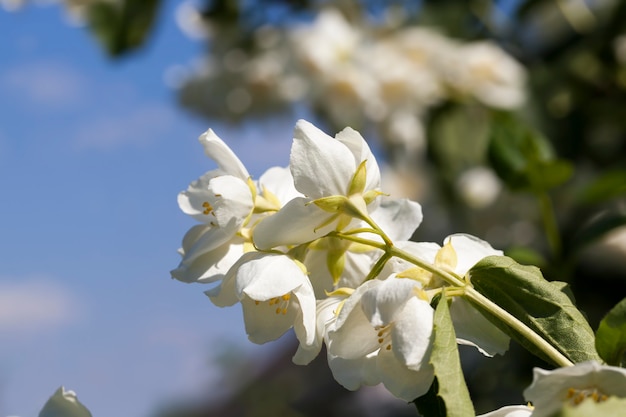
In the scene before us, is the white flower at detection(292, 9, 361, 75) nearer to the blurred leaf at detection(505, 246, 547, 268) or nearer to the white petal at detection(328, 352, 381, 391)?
the blurred leaf at detection(505, 246, 547, 268)

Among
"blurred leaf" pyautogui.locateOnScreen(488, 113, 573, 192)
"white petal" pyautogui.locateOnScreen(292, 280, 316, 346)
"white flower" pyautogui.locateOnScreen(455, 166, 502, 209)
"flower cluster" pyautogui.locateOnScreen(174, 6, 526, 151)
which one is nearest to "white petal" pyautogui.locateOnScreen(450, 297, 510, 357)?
"white petal" pyautogui.locateOnScreen(292, 280, 316, 346)

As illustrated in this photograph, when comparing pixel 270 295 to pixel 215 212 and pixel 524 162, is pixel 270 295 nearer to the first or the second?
pixel 215 212

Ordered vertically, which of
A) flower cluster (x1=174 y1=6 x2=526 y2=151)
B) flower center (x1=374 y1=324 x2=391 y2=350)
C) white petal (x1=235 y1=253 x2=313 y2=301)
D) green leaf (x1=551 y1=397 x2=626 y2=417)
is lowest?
flower cluster (x1=174 y1=6 x2=526 y2=151)

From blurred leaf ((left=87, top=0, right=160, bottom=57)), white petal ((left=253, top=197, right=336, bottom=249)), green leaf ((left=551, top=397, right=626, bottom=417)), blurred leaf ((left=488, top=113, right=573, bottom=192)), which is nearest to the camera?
green leaf ((left=551, top=397, right=626, bottom=417))

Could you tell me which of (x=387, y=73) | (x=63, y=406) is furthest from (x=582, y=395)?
(x=387, y=73)

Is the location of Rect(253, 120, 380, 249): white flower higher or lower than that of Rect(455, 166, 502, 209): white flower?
higher

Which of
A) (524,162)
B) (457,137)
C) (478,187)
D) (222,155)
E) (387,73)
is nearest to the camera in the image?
(222,155)

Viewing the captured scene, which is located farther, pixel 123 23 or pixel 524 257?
pixel 123 23
